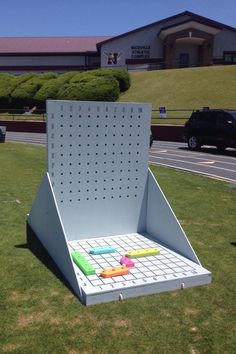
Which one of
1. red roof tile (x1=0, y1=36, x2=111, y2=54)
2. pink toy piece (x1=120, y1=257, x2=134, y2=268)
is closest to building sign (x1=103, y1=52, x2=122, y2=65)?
red roof tile (x1=0, y1=36, x2=111, y2=54)

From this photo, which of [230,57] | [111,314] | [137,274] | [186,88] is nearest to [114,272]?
[137,274]

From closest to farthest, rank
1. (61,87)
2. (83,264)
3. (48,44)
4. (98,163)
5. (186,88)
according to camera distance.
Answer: (83,264)
(98,163)
(186,88)
(61,87)
(48,44)

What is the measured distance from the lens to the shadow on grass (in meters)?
4.41

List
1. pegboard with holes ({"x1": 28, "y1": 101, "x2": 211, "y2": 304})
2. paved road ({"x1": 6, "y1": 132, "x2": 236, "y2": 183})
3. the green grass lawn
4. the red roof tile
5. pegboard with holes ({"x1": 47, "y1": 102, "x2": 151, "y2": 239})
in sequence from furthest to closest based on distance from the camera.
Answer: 1. the red roof tile
2. paved road ({"x1": 6, "y1": 132, "x2": 236, "y2": 183})
3. pegboard with holes ({"x1": 47, "y1": 102, "x2": 151, "y2": 239})
4. pegboard with holes ({"x1": 28, "y1": 101, "x2": 211, "y2": 304})
5. the green grass lawn

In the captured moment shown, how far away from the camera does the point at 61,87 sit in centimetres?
3778

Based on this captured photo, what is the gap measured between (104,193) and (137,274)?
4.90ft

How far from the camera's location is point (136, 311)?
12.3 feet

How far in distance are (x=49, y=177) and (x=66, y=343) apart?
2327 mm

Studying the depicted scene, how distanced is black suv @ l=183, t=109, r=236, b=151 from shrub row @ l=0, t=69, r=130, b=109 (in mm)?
17405

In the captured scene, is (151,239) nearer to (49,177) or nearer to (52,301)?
(49,177)

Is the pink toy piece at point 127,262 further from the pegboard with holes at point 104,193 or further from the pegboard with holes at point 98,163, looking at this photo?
the pegboard with holes at point 98,163

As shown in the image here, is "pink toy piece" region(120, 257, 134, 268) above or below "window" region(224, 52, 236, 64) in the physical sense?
below

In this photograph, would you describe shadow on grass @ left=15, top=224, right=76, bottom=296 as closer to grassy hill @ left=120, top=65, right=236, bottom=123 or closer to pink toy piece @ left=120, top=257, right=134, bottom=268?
pink toy piece @ left=120, top=257, right=134, bottom=268

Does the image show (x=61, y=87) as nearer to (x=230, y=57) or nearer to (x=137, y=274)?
(x=230, y=57)
